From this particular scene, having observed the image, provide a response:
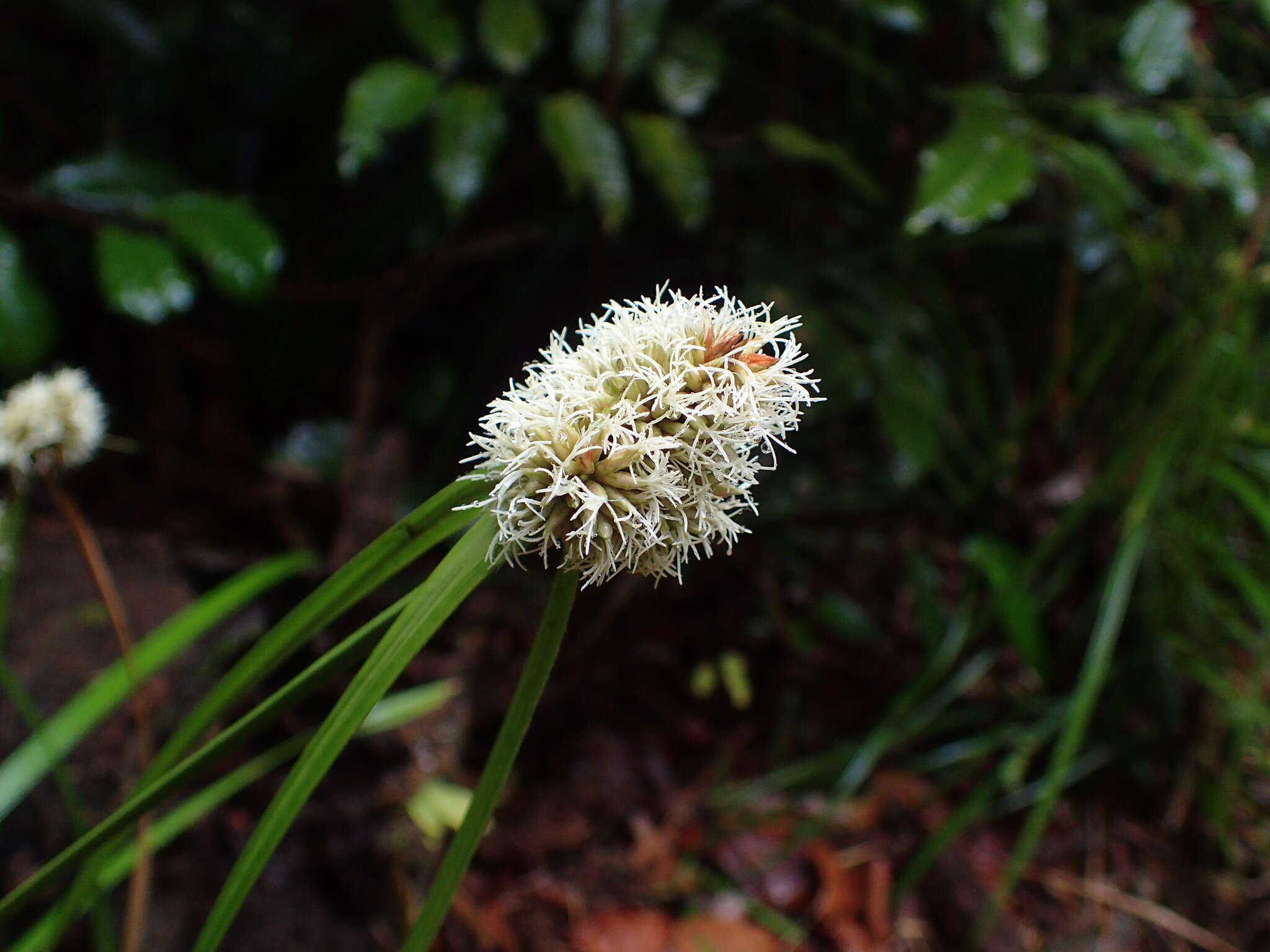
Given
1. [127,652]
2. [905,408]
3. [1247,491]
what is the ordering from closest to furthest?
[127,652]
[1247,491]
[905,408]

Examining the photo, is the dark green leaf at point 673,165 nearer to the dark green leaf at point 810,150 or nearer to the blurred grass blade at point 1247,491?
the dark green leaf at point 810,150

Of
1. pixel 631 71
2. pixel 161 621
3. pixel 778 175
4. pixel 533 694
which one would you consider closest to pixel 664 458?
pixel 533 694

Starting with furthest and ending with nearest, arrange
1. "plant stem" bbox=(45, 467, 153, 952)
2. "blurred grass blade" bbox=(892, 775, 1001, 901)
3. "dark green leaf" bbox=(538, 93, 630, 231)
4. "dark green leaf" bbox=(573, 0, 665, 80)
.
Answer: "blurred grass blade" bbox=(892, 775, 1001, 901)
"dark green leaf" bbox=(573, 0, 665, 80)
"dark green leaf" bbox=(538, 93, 630, 231)
"plant stem" bbox=(45, 467, 153, 952)

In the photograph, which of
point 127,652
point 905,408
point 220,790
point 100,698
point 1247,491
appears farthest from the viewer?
point 905,408

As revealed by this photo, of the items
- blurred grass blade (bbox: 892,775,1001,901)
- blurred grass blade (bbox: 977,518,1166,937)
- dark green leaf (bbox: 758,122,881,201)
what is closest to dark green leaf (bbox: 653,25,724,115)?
dark green leaf (bbox: 758,122,881,201)

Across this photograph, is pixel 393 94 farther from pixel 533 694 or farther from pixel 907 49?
pixel 907 49

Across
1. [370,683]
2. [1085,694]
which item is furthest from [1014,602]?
[370,683]

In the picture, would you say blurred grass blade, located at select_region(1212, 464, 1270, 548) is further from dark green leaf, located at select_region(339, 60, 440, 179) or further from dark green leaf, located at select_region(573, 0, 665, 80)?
dark green leaf, located at select_region(339, 60, 440, 179)

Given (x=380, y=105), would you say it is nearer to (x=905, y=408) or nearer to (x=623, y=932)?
(x=905, y=408)
